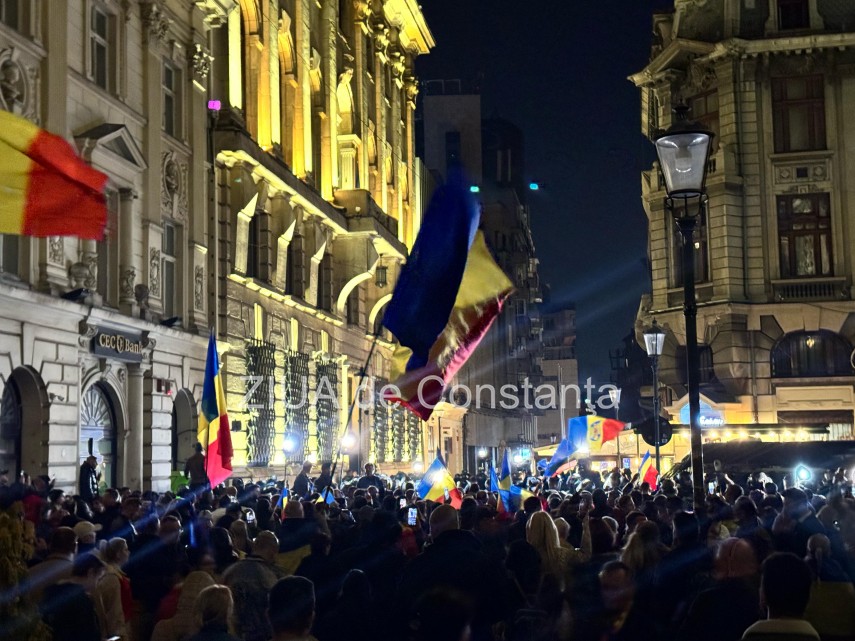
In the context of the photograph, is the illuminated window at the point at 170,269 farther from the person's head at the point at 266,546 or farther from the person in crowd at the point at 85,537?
the person's head at the point at 266,546

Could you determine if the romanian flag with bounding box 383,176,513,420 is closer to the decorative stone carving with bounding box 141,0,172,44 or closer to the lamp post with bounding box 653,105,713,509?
the lamp post with bounding box 653,105,713,509

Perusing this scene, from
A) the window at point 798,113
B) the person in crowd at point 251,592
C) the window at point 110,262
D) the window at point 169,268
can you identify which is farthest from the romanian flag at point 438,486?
the window at point 798,113

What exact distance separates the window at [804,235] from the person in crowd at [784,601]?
1615 inches

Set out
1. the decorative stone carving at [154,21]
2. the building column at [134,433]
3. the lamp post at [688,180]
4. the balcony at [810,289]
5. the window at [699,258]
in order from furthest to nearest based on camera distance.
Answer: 1. the window at [699,258]
2. the balcony at [810,289]
3. the decorative stone carving at [154,21]
4. the building column at [134,433]
5. the lamp post at [688,180]

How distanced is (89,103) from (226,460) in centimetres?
900

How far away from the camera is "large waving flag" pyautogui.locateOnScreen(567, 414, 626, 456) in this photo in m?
32.7

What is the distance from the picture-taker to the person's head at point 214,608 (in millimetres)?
6793

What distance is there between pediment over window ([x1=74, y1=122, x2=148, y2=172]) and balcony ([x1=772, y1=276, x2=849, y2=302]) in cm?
2599

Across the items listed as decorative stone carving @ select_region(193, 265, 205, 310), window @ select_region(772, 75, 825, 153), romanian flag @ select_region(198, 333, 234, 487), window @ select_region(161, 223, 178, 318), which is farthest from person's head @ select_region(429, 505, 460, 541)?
window @ select_region(772, 75, 825, 153)

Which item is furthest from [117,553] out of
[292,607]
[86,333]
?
[86,333]

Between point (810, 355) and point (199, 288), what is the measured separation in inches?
987

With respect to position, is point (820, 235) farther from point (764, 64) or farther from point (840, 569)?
point (840, 569)

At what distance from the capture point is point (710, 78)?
46.7 meters

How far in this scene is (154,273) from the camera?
27.7 m
